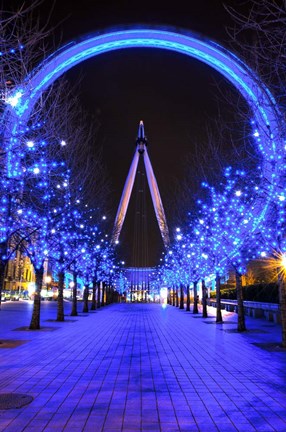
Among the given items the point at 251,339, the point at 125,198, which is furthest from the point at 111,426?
the point at 125,198

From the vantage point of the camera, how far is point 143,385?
350 inches

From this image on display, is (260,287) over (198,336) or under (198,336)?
over

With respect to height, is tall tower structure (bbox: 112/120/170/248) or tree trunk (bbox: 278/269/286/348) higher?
tall tower structure (bbox: 112/120/170/248)

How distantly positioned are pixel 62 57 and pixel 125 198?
50560 millimetres

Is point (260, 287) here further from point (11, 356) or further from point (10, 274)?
point (10, 274)

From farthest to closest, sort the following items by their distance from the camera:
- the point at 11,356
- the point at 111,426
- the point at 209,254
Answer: the point at 209,254, the point at 11,356, the point at 111,426

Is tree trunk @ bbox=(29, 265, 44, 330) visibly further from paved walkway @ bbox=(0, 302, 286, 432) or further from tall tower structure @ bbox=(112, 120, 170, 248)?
tall tower structure @ bbox=(112, 120, 170, 248)

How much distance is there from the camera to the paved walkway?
6512mm

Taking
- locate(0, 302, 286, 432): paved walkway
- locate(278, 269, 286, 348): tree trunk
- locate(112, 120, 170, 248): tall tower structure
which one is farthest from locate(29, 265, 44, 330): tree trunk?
locate(112, 120, 170, 248): tall tower structure

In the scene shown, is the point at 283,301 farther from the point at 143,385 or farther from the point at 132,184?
the point at 132,184

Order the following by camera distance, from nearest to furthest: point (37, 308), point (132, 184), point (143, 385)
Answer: point (143, 385) → point (37, 308) → point (132, 184)

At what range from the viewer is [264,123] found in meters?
13.9

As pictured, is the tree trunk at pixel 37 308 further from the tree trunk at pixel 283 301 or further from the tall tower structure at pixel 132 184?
the tall tower structure at pixel 132 184

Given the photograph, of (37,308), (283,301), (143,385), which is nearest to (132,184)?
(37,308)
